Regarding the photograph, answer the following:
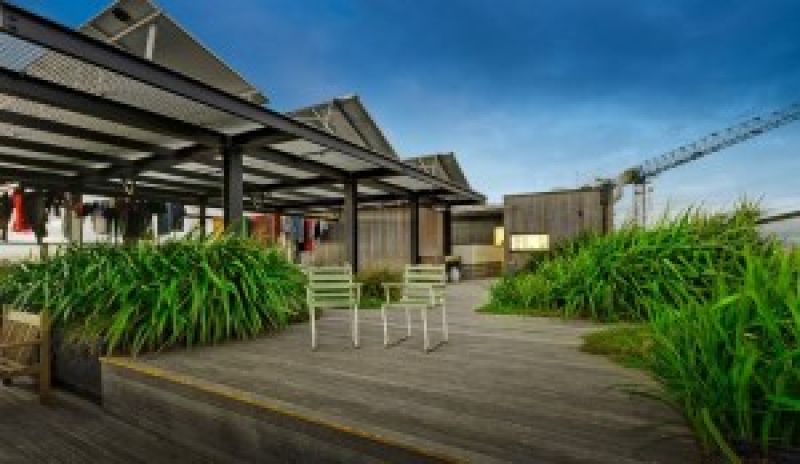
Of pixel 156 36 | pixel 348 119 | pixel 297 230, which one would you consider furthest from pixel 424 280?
pixel 297 230

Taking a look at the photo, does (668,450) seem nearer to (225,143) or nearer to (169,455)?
(169,455)

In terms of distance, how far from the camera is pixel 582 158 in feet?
181

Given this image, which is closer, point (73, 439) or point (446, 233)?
point (73, 439)

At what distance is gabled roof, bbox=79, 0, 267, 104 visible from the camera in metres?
6.40

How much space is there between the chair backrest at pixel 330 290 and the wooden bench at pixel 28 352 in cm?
219

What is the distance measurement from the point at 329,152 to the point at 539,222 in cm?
779

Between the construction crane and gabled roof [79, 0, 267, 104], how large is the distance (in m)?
69.7

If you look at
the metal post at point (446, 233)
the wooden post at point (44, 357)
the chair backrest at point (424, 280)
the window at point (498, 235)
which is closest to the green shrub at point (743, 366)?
the chair backrest at point (424, 280)

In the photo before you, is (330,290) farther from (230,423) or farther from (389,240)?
(389,240)

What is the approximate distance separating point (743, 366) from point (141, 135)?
7806 millimetres

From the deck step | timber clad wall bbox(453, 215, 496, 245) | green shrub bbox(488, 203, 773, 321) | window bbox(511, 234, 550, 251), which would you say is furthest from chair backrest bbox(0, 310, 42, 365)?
timber clad wall bbox(453, 215, 496, 245)

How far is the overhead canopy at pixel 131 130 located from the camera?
4238mm

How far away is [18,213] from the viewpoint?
8.80 meters

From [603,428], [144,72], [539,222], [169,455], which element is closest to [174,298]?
[169,455]
